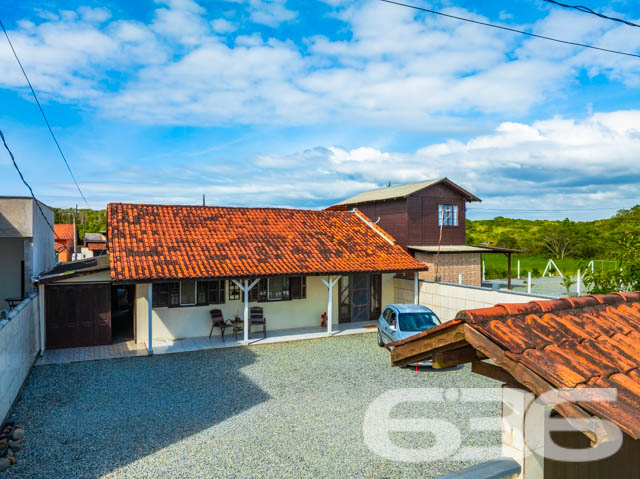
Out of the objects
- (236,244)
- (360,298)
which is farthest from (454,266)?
(236,244)

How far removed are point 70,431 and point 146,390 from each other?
2.28 meters

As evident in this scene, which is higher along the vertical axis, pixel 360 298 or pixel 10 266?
pixel 10 266

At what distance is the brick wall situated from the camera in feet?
66.5

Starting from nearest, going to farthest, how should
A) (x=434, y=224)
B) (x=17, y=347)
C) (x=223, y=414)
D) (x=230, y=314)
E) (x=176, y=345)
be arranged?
(x=223, y=414)
(x=17, y=347)
(x=176, y=345)
(x=230, y=314)
(x=434, y=224)

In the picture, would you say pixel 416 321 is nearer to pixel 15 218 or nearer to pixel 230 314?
pixel 230 314

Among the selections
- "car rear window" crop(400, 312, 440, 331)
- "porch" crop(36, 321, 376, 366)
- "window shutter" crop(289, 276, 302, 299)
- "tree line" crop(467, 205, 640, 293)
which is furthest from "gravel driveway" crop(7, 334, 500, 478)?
"tree line" crop(467, 205, 640, 293)

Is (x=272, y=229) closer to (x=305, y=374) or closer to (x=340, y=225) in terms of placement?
(x=340, y=225)

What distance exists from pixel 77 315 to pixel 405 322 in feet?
35.1

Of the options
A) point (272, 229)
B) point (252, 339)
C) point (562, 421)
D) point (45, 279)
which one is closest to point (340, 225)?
point (272, 229)

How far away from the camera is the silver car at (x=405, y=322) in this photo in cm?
1291

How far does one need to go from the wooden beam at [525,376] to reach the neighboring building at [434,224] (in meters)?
17.6

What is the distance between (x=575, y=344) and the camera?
305 cm

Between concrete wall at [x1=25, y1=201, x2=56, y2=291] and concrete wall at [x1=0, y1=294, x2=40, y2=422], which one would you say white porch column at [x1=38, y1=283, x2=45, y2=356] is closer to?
concrete wall at [x1=0, y1=294, x2=40, y2=422]

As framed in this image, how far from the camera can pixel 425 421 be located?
854 cm
